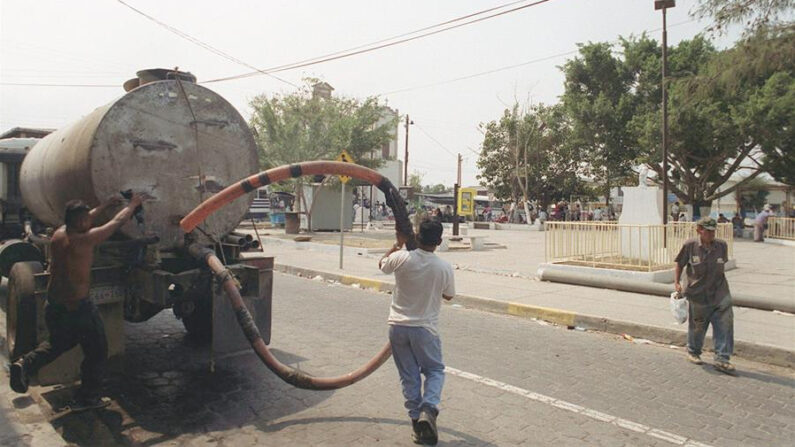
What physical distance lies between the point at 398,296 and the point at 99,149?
114 inches

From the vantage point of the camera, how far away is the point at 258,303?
5.45 metres

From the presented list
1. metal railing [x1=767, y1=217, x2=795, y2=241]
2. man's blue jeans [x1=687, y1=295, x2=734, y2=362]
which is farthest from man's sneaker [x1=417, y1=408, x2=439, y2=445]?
metal railing [x1=767, y1=217, x2=795, y2=241]

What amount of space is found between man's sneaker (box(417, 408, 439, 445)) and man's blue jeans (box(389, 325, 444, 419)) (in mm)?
42

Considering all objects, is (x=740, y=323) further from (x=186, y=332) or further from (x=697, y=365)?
(x=186, y=332)

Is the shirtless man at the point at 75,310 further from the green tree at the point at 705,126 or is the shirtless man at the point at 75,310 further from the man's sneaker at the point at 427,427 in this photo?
the green tree at the point at 705,126

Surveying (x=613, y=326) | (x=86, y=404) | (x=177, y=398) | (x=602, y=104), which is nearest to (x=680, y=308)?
(x=613, y=326)

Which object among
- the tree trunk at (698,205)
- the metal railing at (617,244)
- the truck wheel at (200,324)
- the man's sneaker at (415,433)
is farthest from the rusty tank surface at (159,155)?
the tree trunk at (698,205)

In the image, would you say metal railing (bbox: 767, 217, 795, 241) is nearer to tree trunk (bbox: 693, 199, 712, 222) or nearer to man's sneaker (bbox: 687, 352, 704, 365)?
tree trunk (bbox: 693, 199, 712, 222)

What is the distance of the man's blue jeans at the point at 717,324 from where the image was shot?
19.2ft

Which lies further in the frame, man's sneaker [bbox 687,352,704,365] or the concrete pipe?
the concrete pipe

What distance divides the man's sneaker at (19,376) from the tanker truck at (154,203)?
0.13 m

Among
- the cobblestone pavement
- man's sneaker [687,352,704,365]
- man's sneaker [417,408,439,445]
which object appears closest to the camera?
man's sneaker [417,408,439,445]

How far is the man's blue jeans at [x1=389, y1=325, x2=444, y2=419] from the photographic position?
3.87 metres

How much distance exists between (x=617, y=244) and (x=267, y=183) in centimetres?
1006
